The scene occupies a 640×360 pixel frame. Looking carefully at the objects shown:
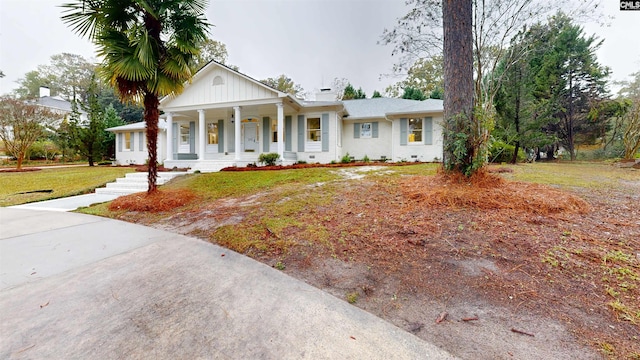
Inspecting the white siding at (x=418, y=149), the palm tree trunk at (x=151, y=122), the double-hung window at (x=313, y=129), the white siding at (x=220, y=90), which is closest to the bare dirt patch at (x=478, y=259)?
the palm tree trunk at (x=151, y=122)

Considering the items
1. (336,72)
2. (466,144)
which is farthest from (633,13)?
(336,72)

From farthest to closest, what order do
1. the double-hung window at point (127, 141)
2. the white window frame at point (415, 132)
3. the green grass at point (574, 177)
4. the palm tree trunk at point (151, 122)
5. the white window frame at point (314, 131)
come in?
1. the double-hung window at point (127, 141)
2. the white window frame at point (415, 132)
3. the white window frame at point (314, 131)
4. the palm tree trunk at point (151, 122)
5. the green grass at point (574, 177)

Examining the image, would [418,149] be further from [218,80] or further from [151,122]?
[151,122]

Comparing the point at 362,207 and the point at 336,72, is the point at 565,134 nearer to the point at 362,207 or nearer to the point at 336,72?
the point at 336,72

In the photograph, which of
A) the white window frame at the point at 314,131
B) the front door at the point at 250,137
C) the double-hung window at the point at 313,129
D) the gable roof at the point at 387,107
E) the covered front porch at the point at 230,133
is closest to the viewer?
the covered front porch at the point at 230,133

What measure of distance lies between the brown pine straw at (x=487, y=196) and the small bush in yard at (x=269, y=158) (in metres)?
8.67

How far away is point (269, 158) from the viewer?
12828mm

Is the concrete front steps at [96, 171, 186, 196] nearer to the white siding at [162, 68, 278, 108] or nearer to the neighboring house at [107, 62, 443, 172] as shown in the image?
the neighboring house at [107, 62, 443, 172]

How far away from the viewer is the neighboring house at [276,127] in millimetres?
12789

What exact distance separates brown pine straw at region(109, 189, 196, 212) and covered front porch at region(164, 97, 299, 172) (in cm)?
596

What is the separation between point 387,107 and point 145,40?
14.2 metres

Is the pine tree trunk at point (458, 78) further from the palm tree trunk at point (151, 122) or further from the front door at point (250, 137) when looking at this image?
the front door at point (250, 137)

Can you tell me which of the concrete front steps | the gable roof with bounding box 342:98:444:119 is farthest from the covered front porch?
the gable roof with bounding box 342:98:444:119

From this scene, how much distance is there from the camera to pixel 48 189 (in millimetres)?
9422
